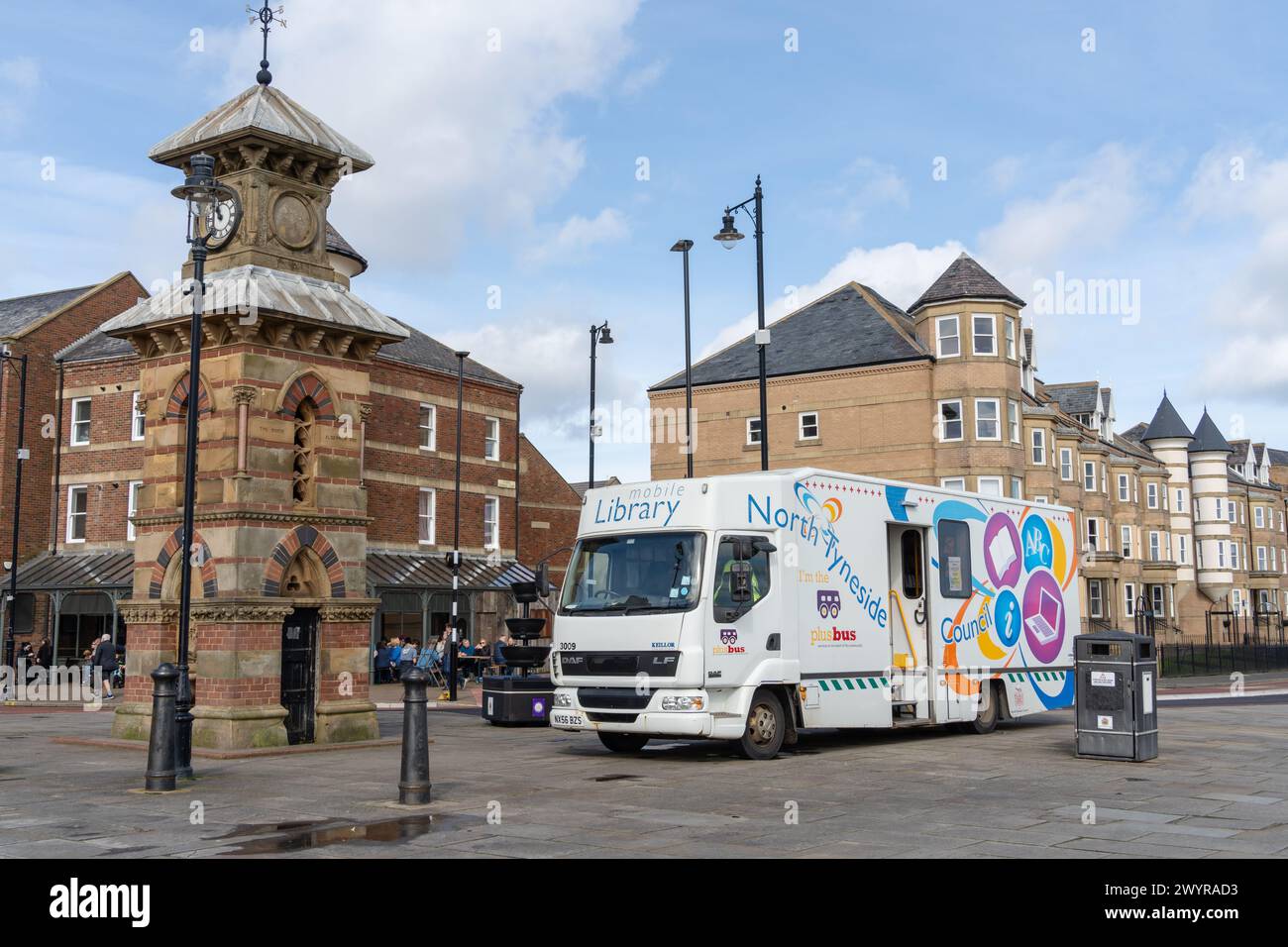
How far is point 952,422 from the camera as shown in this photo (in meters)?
43.1

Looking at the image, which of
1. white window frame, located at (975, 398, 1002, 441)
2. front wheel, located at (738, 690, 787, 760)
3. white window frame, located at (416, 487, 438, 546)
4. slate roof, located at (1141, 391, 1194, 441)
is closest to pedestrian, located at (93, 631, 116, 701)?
white window frame, located at (416, 487, 438, 546)

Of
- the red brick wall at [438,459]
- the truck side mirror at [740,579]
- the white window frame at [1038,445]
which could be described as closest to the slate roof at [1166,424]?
the white window frame at [1038,445]

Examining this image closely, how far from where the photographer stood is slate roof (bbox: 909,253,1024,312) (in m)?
43.2

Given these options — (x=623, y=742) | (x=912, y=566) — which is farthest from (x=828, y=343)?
(x=623, y=742)

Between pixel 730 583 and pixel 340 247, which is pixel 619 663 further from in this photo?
pixel 340 247

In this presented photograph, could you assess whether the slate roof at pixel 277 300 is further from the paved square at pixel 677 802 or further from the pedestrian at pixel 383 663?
the pedestrian at pixel 383 663

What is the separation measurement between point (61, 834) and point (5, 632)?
3207 cm

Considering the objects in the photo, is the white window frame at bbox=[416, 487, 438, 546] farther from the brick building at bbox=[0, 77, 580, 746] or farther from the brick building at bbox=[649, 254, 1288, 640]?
the brick building at bbox=[0, 77, 580, 746]

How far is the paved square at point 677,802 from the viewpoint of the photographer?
8820 millimetres

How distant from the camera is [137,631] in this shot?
55.8ft

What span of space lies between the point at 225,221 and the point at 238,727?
679 cm

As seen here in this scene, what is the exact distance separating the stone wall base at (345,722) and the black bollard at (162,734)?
179 inches

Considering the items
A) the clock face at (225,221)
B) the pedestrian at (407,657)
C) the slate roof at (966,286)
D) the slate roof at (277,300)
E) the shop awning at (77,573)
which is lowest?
the pedestrian at (407,657)
